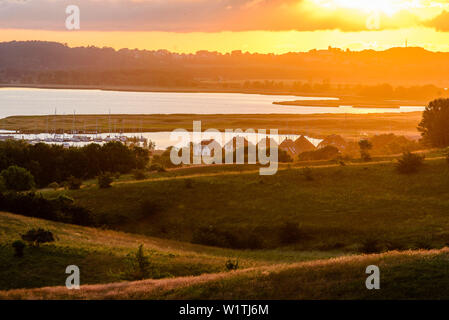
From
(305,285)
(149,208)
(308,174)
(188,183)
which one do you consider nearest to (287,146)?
(308,174)

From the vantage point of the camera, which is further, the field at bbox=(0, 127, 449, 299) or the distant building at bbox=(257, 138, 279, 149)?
the distant building at bbox=(257, 138, 279, 149)

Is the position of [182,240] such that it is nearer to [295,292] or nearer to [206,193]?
[206,193]

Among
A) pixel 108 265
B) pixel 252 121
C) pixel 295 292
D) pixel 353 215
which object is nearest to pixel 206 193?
pixel 353 215

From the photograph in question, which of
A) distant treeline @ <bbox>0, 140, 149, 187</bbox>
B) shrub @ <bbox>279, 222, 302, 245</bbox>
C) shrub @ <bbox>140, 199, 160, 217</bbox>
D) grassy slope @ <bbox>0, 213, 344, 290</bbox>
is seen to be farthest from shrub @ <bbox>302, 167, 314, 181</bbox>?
distant treeline @ <bbox>0, 140, 149, 187</bbox>

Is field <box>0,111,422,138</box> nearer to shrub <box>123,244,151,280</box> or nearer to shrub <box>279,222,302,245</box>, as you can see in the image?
shrub <box>279,222,302,245</box>

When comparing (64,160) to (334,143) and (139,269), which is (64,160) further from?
(139,269)

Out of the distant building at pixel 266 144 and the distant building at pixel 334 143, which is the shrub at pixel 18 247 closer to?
the distant building at pixel 266 144
